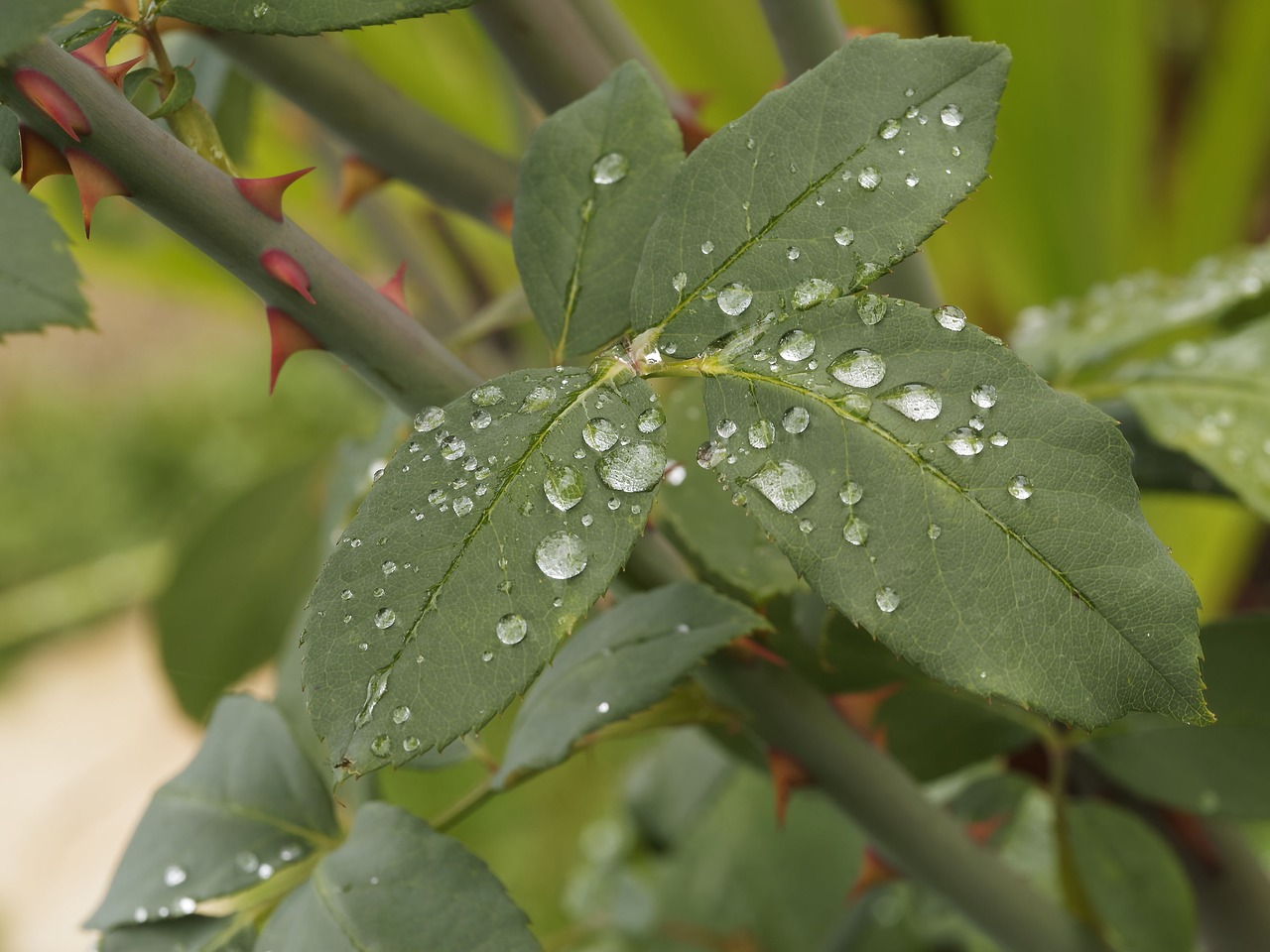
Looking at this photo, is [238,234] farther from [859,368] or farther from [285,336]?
[859,368]

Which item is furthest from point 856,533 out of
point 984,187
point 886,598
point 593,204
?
point 984,187

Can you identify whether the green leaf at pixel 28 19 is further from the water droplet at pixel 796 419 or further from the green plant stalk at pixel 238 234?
the water droplet at pixel 796 419

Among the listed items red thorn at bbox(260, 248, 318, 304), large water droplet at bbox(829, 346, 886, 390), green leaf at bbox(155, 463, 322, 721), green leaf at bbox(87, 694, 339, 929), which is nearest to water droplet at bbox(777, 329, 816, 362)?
large water droplet at bbox(829, 346, 886, 390)

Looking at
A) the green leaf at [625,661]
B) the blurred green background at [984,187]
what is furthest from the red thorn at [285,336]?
the blurred green background at [984,187]

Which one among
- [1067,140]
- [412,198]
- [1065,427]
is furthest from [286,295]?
[1067,140]

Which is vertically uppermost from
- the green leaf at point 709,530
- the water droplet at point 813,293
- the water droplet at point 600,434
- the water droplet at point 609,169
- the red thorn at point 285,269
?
the red thorn at point 285,269

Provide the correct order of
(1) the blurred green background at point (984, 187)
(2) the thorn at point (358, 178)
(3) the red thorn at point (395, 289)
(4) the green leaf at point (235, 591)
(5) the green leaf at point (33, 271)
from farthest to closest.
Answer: (1) the blurred green background at point (984, 187) → (4) the green leaf at point (235, 591) → (2) the thorn at point (358, 178) → (3) the red thorn at point (395, 289) → (5) the green leaf at point (33, 271)

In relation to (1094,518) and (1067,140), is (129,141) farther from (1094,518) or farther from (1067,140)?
(1067,140)

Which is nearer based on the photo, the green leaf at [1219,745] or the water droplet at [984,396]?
the water droplet at [984,396]
